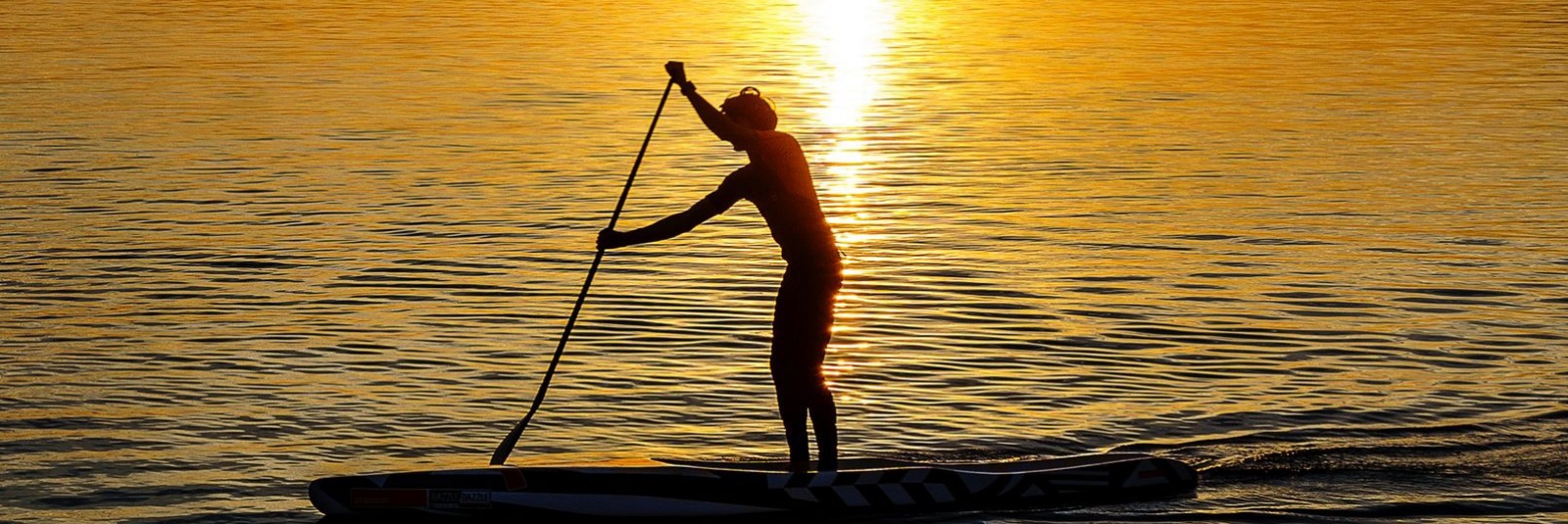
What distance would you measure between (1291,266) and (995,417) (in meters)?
7.55

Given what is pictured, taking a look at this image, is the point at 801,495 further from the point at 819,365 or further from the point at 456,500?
the point at 456,500

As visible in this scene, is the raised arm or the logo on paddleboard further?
the logo on paddleboard

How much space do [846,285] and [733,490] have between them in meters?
8.88

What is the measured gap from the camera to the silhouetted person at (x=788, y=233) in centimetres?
1188

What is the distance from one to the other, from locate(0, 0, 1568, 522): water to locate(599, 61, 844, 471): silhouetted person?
3.21ft

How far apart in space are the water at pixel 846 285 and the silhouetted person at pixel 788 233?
0.98m

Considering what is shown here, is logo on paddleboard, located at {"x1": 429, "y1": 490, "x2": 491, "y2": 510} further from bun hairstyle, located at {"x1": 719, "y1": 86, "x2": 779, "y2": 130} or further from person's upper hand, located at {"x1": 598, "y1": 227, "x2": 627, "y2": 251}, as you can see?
bun hairstyle, located at {"x1": 719, "y1": 86, "x2": 779, "y2": 130}

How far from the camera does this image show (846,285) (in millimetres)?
20984

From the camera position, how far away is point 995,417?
1517cm

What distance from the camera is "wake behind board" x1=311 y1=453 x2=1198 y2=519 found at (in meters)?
12.0

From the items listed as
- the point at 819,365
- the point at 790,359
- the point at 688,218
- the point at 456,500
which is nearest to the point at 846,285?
the point at 819,365

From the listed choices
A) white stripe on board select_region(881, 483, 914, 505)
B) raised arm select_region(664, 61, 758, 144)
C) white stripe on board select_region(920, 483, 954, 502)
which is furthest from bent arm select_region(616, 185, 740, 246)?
white stripe on board select_region(920, 483, 954, 502)

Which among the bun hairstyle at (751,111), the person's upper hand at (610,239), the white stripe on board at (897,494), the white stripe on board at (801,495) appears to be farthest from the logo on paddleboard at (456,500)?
the bun hairstyle at (751,111)

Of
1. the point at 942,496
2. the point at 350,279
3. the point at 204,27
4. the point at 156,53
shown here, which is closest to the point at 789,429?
the point at 942,496
